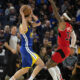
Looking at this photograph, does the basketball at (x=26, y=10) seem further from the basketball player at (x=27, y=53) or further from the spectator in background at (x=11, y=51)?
the spectator in background at (x=11, y=51)

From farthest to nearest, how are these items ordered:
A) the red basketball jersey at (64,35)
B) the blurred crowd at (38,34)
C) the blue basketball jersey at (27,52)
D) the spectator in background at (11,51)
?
1. the blurred crowd at (38,34)
2. the spectator in background at (11,51)
3. the blue basketball jersey at (27,52)
4. the red basketball jersey at (64,35)

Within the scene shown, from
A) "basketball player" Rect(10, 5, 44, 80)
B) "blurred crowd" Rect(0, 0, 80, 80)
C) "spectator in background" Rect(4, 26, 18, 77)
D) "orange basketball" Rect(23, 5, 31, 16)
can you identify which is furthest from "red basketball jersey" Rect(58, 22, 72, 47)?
"spectator in background" Rect(4, 26, 18, 77)

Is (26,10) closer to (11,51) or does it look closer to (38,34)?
(11,51)

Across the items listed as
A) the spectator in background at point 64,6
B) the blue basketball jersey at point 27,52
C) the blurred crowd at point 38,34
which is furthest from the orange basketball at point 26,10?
the spectator in background at point 64,6

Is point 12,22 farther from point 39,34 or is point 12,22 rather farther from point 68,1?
point 68,1

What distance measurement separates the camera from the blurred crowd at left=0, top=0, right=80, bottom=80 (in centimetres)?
651

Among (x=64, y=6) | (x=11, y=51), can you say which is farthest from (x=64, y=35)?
(x=64, y=6)

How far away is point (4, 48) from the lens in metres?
6.46

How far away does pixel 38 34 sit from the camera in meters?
9.28

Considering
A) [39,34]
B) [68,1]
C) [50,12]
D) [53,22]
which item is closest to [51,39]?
Answer: [39,34]

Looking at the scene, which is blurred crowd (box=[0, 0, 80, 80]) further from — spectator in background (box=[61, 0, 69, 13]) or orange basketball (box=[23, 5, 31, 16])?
orange basketball (box=[23, 5, 31, 16])

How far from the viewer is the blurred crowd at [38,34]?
651 centimetres

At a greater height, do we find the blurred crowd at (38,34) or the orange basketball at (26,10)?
the orange basketball at (26,10)

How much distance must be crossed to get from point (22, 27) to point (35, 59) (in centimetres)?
75
